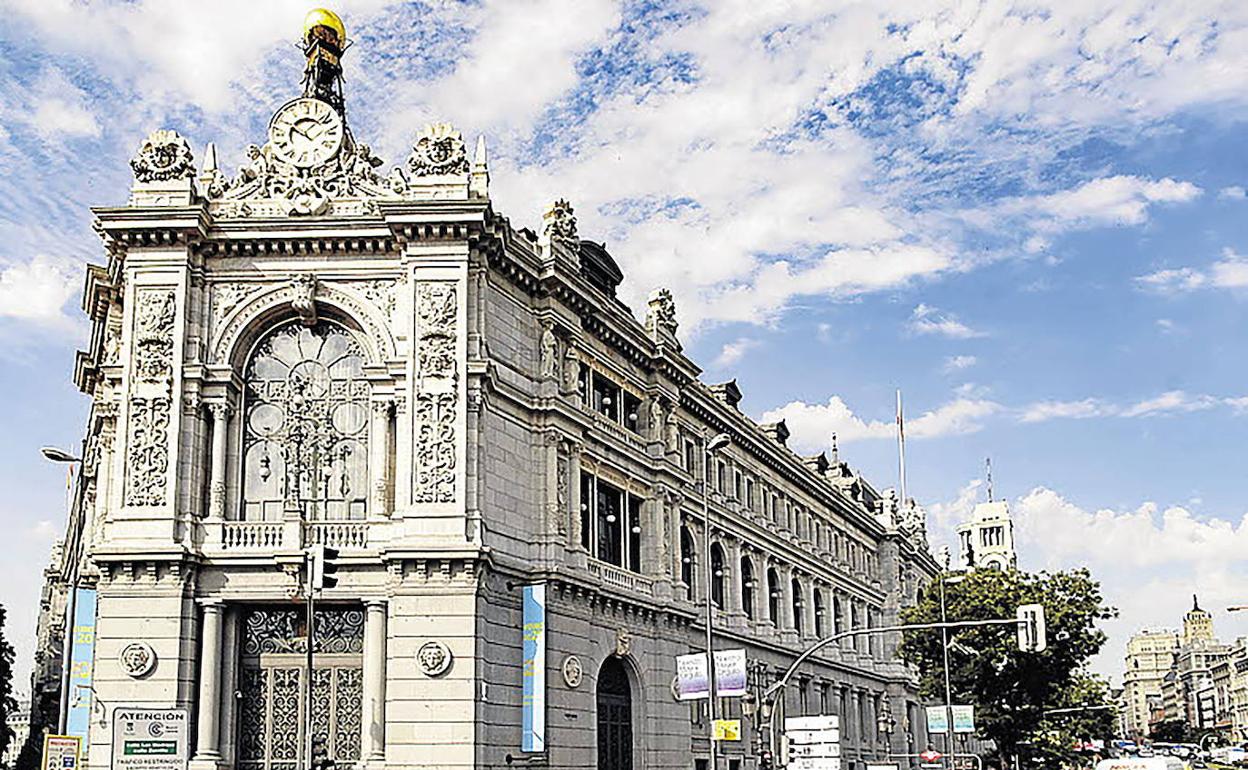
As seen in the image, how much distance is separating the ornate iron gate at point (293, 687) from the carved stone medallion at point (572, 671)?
25.6 feet

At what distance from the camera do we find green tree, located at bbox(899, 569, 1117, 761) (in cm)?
7388

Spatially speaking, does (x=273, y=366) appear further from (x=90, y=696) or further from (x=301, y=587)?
(x=90, y=696)

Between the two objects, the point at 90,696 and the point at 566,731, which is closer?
the point at 90,696

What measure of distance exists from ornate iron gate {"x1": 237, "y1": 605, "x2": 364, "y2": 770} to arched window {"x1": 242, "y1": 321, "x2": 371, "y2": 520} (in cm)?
320

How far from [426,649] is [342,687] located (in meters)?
2.97

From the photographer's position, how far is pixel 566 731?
45625 mm

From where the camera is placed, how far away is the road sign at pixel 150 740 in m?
33.1

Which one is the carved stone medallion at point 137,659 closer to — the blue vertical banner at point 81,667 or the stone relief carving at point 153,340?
the blue vertical banner at point 81,667

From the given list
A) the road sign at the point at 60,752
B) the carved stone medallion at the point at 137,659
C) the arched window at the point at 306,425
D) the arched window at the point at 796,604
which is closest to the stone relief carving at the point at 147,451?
the arched window at the point at 306,425

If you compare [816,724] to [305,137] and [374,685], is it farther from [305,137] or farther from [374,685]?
[305,137]

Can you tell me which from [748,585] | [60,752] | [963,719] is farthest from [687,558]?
[60,752]

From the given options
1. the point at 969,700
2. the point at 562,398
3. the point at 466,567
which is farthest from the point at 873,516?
the point at 466,567

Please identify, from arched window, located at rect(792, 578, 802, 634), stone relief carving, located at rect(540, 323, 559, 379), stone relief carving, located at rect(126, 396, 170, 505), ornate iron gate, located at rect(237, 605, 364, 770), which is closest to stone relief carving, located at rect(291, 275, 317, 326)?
stone relief carving, located at rect(126, 396, 170, 505)

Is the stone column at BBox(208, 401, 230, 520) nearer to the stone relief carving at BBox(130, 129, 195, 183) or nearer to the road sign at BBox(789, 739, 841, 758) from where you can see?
the stone relief carving at BBox(130, 129, 195, 183)
